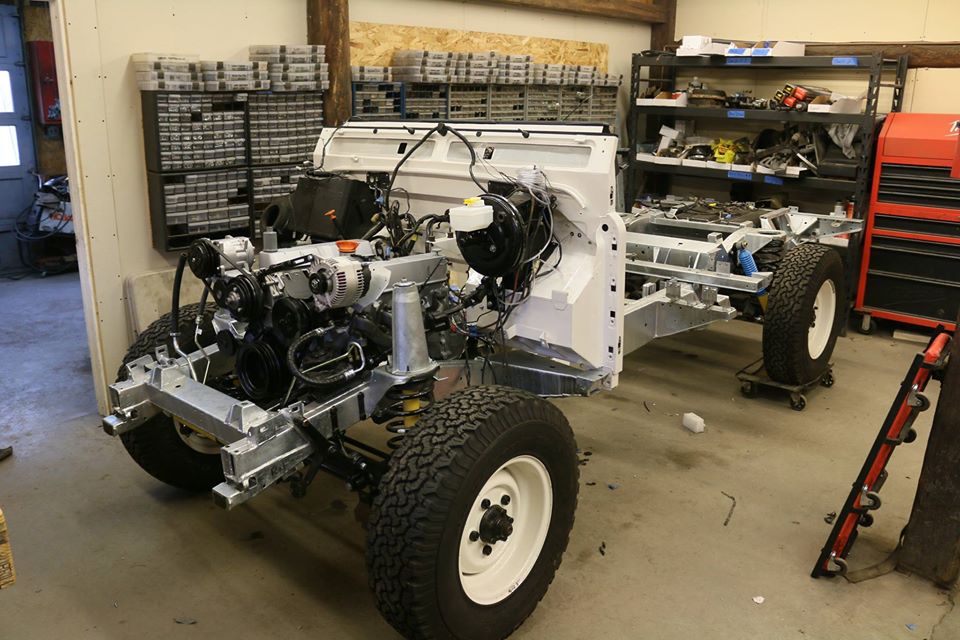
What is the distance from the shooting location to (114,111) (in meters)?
4.81

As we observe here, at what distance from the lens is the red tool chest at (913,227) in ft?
20.1

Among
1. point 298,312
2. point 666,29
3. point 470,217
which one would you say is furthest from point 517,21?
point 298,312

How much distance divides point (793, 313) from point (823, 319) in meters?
0.70

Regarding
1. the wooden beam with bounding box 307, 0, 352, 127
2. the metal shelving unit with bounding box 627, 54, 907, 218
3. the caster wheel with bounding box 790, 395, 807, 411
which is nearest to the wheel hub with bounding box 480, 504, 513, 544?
the caster wheel with bounding box 790, 395, 807, 411

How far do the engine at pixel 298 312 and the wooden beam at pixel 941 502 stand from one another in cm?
215

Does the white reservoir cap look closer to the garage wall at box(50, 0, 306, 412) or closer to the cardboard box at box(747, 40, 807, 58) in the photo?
the garage wall at box(50, 0, 306, 412)

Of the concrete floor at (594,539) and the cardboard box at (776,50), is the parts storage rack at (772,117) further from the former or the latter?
the concrete floor at (594,539)

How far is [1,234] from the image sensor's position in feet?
29.0

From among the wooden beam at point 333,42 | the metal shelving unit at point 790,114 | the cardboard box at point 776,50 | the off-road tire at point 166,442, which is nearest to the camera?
the off-road tire at point 166,442

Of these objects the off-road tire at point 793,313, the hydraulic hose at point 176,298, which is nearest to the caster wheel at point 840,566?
the off-road tire at point 793,313

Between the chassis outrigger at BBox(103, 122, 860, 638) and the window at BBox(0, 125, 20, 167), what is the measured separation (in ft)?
20.2

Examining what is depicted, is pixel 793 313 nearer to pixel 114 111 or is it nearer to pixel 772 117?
pixel 772 117

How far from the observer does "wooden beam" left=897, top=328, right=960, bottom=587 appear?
316 cm

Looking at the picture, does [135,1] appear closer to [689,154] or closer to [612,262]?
[612,262]
